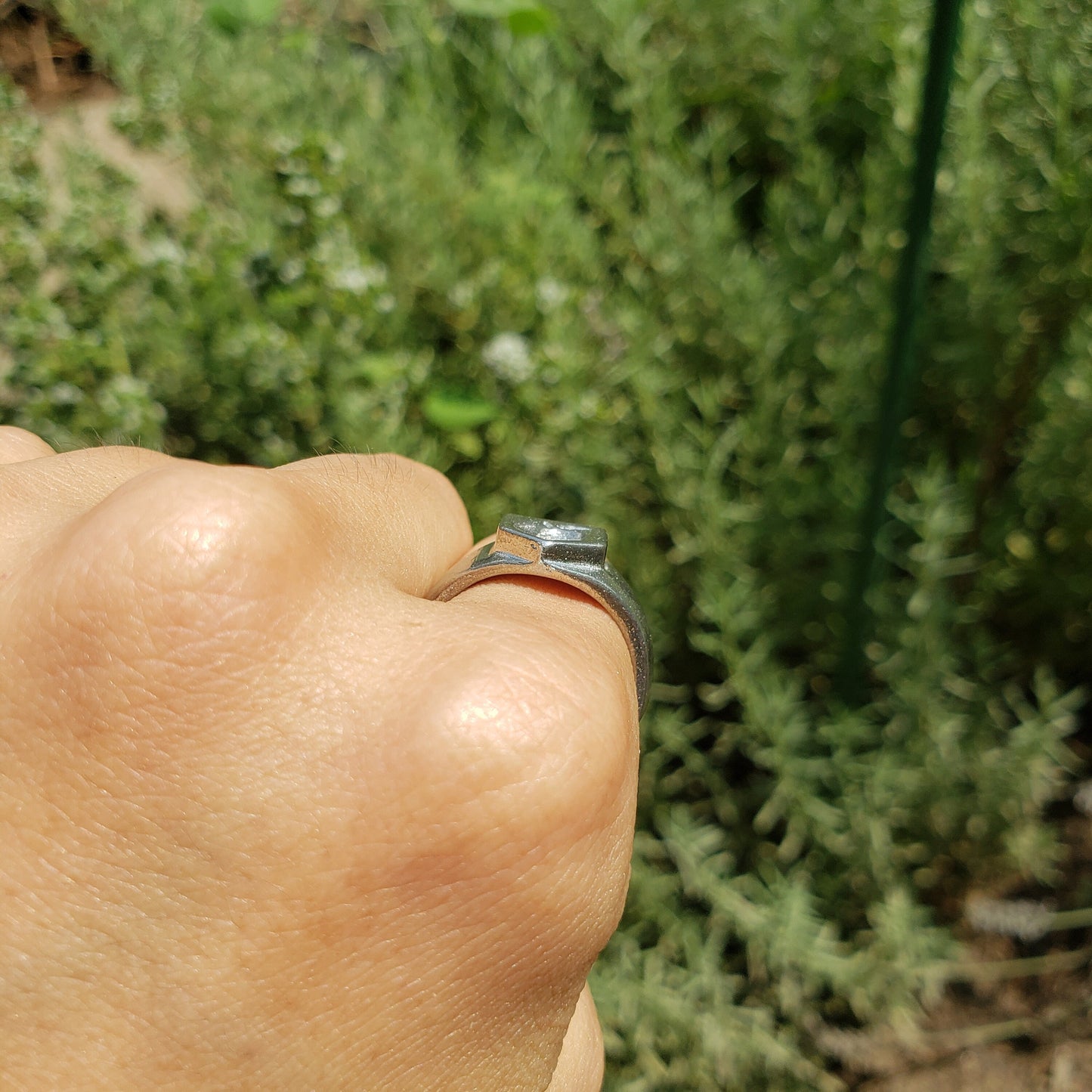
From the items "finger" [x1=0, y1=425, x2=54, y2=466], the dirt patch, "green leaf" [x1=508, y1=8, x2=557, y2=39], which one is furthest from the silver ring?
the dirt patch

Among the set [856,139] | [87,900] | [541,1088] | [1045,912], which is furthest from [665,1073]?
[856,139]

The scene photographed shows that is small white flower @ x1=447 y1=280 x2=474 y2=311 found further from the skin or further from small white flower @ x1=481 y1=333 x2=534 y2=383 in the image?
the skin

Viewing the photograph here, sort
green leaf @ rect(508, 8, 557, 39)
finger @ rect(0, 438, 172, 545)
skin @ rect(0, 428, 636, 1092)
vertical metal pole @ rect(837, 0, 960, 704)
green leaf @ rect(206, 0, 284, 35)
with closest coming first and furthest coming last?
skin @ rect(0, 428, 636, 1092) → finger @ rect(0, 438, 172, 545) → vertical metal pole @ rect(837, 0, 960, 704) → green leaf @ rect(508, 8, 557, 39) → green leaf @ rect(206, 0, 284, 35)

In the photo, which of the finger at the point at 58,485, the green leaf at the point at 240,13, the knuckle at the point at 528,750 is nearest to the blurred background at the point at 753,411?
the green leaf at the point at 240,13

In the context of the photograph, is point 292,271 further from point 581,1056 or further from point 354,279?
point 581,1056

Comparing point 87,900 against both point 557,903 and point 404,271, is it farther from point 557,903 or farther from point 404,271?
point 404,271

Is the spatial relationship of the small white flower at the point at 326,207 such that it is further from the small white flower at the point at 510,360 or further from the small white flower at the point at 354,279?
the small white flower at the point at 510,360
